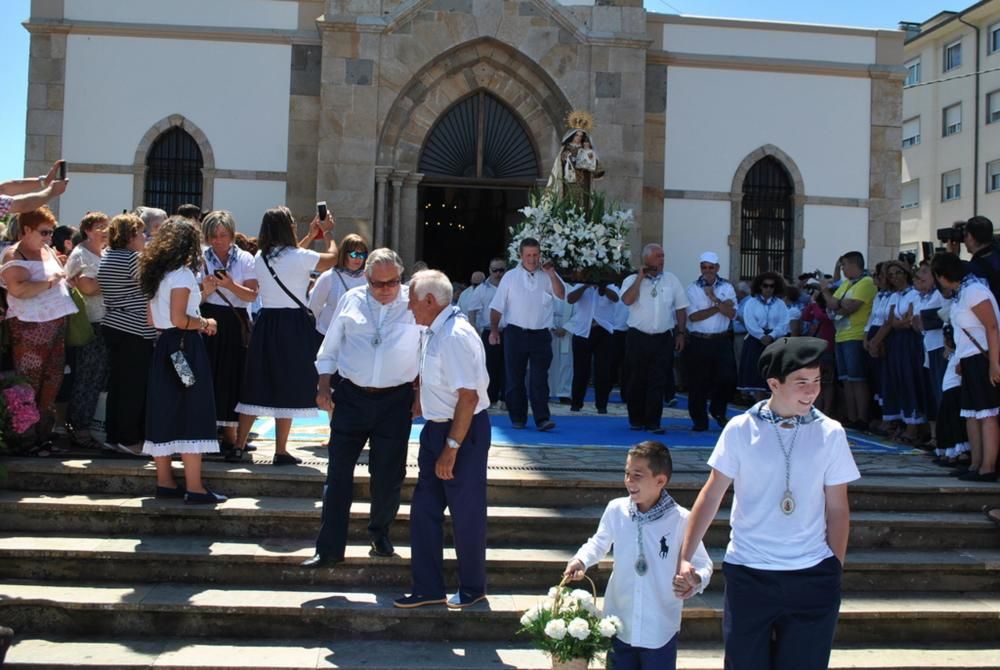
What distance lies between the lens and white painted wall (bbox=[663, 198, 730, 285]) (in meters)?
18.0

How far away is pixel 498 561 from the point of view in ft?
20.0

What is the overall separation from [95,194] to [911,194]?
33.3 m

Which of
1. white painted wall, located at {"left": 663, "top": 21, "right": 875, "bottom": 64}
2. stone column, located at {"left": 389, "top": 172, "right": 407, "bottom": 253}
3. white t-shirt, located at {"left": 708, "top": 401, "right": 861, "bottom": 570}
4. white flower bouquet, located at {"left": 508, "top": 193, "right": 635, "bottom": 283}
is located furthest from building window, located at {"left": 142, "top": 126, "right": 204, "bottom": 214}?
white t-shirt, located at {"left": 708, "top": 401, "right": 861, "bottom": 570}

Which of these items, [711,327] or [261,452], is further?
[711,327]

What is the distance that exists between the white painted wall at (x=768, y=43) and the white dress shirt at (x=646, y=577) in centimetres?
1497

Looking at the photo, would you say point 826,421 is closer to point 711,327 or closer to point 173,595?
point 173,595

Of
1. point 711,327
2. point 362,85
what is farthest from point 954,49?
point 711,327

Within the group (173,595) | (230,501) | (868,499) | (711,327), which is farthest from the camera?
(711,327)

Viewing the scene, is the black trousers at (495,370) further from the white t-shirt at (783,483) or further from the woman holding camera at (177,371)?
the white t-shirt at (783,483)

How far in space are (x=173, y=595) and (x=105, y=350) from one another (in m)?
2.83

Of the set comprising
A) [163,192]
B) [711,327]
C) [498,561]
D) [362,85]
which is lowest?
[498,561]

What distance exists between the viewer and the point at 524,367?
1016 centimetres

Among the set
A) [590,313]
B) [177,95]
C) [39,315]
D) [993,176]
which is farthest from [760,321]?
[993,176]

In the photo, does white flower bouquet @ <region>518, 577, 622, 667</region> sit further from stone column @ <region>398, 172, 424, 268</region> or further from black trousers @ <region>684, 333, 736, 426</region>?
stone column @ <region>398, 172, 424, 268</region>
